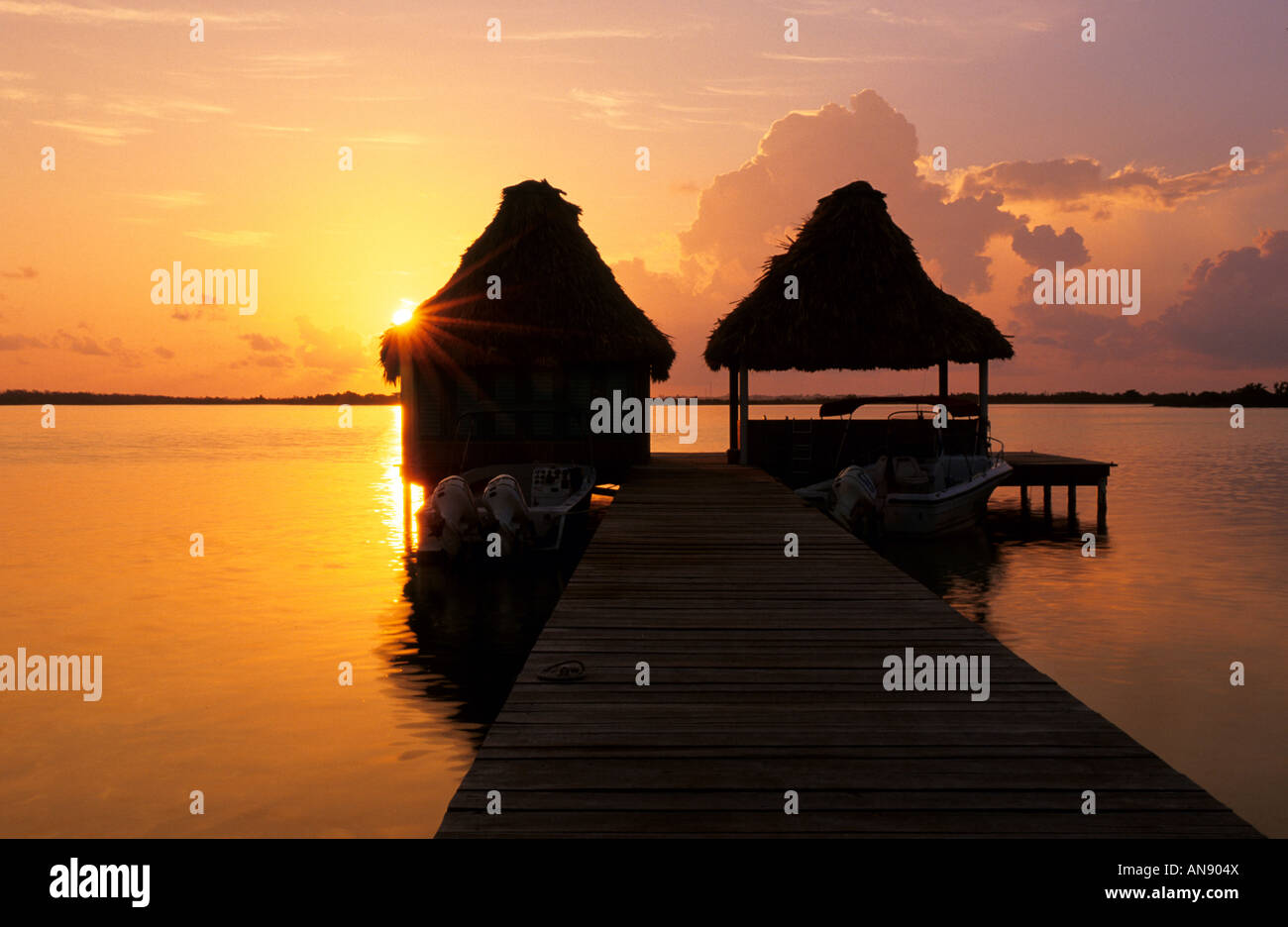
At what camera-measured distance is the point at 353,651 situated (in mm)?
11047

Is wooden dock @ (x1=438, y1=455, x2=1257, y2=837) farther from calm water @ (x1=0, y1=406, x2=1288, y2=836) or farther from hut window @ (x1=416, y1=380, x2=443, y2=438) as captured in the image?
hut window @ (x1=416, y1=380, x2=443, y2=438)

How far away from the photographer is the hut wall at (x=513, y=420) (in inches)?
757

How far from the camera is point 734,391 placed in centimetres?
2377

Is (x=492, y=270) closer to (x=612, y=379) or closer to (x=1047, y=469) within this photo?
(x=612, y=379)

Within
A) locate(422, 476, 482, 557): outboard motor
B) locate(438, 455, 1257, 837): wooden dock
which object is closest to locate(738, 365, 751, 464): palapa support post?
locate(422, 476, 482, 557): outboard motor

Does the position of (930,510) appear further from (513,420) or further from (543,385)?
(513,420)

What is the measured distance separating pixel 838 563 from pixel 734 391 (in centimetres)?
1453

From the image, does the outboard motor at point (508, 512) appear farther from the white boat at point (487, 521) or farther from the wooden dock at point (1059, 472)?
the wooden dock at point (1059, 472)

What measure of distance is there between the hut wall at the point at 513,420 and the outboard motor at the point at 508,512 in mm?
4975

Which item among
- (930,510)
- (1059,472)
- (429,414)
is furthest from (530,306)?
(1059,472)

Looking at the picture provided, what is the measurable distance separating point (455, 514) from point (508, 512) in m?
0.80
